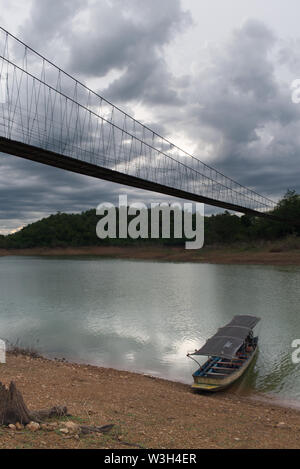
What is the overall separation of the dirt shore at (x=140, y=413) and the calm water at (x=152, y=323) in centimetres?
181

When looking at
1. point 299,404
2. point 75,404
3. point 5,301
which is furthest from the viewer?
point 5,301

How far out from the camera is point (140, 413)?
6.98m

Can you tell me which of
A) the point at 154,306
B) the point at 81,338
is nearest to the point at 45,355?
the point at 81,338

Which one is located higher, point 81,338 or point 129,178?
point 129,178

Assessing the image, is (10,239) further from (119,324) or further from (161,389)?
(161,389)

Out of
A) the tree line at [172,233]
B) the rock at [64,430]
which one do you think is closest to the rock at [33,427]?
the rock at [64,430]

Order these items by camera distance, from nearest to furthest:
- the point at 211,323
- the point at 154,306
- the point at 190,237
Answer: the point at 211,323, the point at 154,306, the point at 190,237

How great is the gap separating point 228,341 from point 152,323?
7.29 meters

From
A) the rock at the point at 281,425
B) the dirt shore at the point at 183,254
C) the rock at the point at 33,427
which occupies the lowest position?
the rock at the point at 281,425

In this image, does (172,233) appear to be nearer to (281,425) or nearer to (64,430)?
(281,425)

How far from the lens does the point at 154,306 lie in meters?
22.5

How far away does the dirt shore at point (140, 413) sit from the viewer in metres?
5.16

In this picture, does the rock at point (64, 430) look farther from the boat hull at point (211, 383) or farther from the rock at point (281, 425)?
the boat hull at point (211, 383)

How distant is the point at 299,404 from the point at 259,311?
11598 mm
